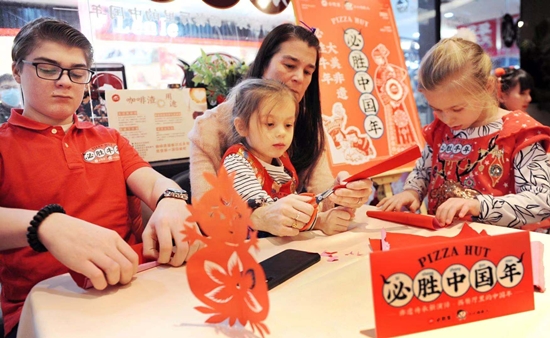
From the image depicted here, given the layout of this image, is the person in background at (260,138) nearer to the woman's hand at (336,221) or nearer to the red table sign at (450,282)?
the woman's hand at (336,221)

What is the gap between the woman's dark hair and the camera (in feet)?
4.89

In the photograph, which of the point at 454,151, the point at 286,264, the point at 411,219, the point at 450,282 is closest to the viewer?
the point at 450,282

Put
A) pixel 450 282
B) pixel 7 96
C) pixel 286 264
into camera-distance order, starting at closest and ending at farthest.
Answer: pixel 450 282 → pixel 286 264 → pixel 7 96

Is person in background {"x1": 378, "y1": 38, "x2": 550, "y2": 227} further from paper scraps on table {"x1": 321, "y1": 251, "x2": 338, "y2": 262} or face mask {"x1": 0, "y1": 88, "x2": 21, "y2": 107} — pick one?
face mask {"x1": 0, "y1": 88, "x2": 21, "y2": 107}

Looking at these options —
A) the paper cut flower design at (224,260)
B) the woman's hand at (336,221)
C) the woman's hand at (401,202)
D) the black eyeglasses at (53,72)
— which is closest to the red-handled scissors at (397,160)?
the woman's hand at (336,221)

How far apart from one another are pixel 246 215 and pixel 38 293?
18.8 inches

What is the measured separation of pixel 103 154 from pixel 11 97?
1088 millimetres

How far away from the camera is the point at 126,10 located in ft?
7.54

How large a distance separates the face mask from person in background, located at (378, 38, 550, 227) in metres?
1.76

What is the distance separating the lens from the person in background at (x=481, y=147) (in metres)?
1.21

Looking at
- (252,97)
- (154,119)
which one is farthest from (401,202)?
(154,119)

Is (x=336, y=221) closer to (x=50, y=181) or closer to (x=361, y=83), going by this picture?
(x=50, y=181)

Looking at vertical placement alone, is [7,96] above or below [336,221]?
above

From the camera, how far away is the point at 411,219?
3.60ft
